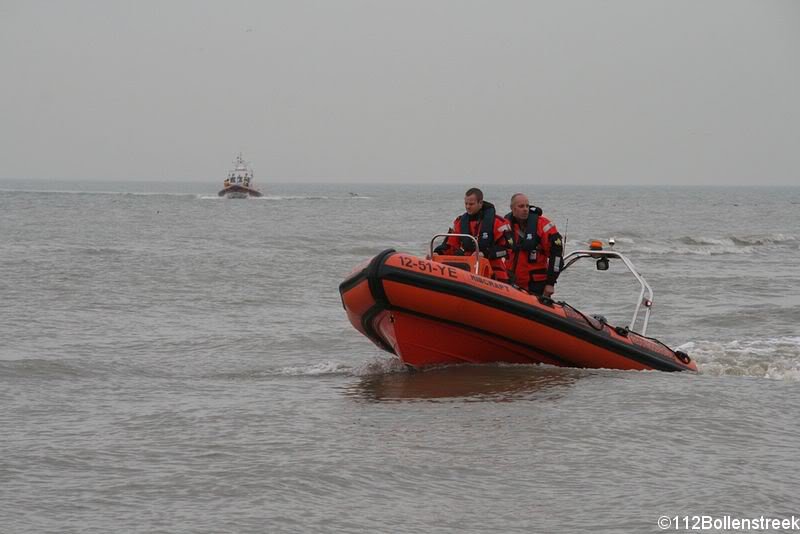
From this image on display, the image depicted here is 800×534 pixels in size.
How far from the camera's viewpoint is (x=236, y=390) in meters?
7.17

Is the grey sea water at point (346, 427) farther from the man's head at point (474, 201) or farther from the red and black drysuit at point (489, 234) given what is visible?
the man's head at point (474, 201)

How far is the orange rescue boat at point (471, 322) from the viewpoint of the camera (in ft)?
23.6

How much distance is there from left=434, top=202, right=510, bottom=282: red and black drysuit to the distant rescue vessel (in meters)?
57.6

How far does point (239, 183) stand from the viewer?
64875mm

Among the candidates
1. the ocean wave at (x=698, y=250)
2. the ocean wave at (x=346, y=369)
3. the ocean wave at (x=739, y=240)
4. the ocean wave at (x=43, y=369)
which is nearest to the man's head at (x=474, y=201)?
the ocean wave at (x=346, y=369)

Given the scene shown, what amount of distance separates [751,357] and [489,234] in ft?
8.91

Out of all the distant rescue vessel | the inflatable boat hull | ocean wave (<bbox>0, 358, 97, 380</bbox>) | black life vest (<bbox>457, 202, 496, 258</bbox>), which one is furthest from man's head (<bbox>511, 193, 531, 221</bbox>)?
the distant rescue vessel

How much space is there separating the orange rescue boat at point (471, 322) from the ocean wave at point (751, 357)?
57 cm

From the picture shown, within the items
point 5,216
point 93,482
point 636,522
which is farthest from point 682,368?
point 5,216

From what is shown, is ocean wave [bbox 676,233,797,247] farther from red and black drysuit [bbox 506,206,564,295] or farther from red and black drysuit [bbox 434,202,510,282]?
red and black drysuit [bbox 434,202,510,282]

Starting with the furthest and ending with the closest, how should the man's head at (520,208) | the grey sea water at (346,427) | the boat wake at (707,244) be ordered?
the boat wake at (707,244)
the man's head at (520,208)
the grey sea water at (346,427)

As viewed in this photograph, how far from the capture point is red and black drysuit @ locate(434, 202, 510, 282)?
25.6 feet

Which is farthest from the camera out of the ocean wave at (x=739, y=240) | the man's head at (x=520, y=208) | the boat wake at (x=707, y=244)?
the ocean wave at (x=739, y=240)

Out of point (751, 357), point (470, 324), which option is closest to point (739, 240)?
point (751, 357)
